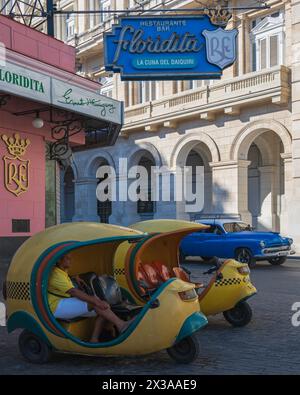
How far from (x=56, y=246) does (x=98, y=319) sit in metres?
0.95

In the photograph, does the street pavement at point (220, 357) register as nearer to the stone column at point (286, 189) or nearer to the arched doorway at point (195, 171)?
the stone column at point (286, 189)

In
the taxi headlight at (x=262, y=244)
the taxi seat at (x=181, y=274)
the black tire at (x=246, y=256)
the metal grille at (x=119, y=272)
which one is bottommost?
the black tire at (x=246, y=256)

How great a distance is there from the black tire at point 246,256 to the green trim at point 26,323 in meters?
11.4

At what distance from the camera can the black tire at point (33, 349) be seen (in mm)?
5879

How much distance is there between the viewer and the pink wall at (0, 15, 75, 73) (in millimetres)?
12320

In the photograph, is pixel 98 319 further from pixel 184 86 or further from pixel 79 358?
pixel 184 86

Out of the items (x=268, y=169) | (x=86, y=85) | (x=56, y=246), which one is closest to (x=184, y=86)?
(x=268, y=169)

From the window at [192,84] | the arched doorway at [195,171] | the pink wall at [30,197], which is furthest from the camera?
the arched doorway at [195,171]

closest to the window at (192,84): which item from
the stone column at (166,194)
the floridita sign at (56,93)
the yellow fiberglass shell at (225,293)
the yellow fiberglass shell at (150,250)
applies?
the stone column at (166,194)

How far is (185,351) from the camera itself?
5699 mm

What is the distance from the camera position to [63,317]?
5828 mm

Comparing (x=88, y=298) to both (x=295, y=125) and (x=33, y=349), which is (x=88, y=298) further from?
(x=295, y=125)

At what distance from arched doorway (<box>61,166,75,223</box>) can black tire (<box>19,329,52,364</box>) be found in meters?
30.5
